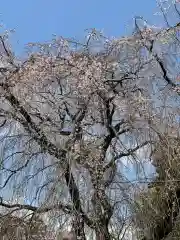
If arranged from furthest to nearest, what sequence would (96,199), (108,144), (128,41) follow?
1. (128,41)
2. (108,144)
3. (96,199)

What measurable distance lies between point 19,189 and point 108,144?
3.56 ft

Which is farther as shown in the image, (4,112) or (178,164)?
(4,112)

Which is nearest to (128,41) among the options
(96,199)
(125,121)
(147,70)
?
(147,70)

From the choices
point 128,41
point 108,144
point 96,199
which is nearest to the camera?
point 96,199

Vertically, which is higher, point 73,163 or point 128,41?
point 128,41

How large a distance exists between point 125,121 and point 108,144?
0.32 m

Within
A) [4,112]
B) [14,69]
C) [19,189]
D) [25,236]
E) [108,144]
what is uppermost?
[14,69]

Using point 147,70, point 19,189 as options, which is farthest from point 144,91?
point 19,189

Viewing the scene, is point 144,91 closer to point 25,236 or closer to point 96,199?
point 96,199

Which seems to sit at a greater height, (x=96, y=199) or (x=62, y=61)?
(x=62, y=61)

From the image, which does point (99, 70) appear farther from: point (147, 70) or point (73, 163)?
point (73, 163)

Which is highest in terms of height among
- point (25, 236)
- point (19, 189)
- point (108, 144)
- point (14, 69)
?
point (14, 69)

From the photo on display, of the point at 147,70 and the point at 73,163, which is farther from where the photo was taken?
the point at 147,70

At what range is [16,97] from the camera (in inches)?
266
